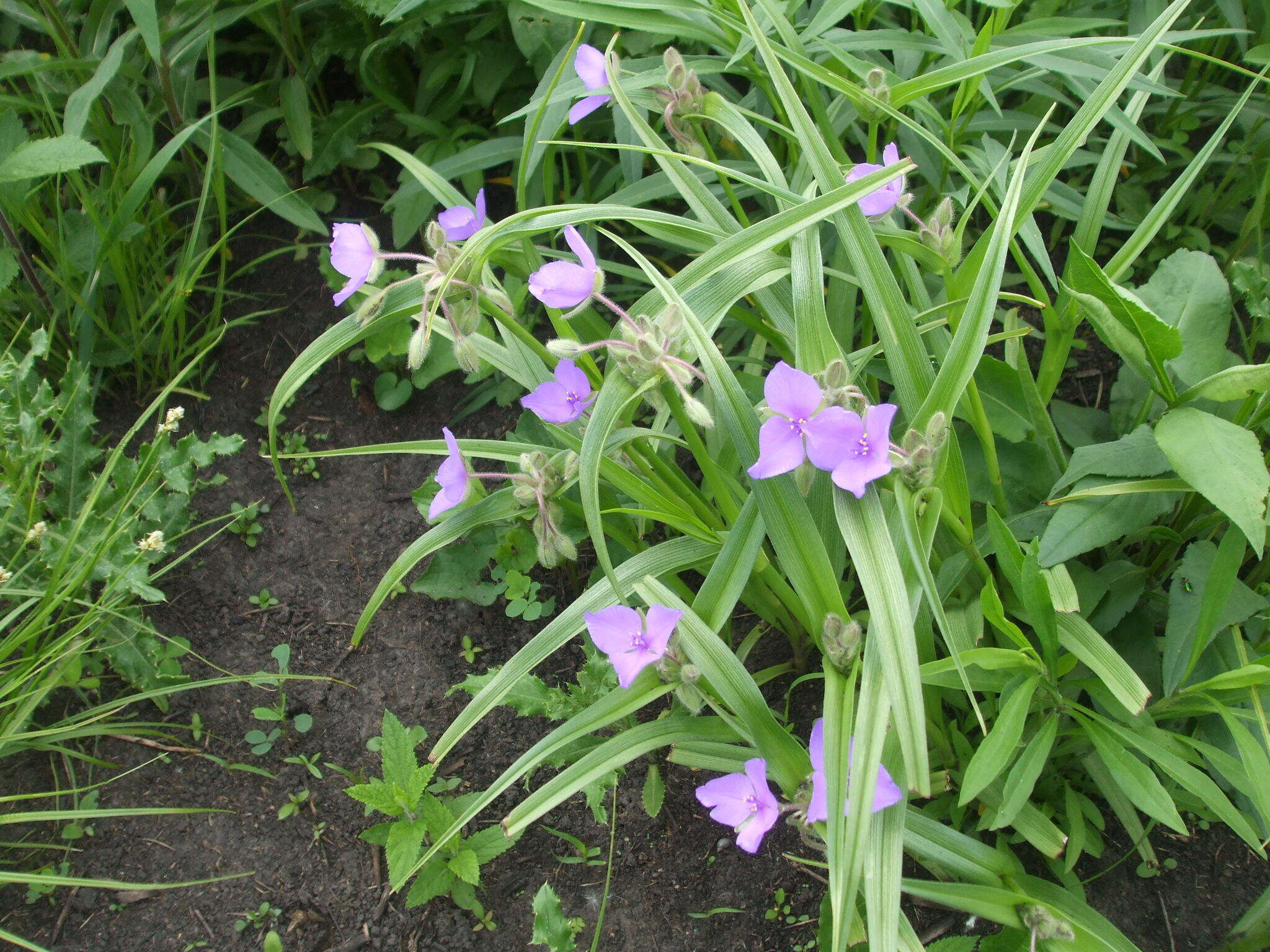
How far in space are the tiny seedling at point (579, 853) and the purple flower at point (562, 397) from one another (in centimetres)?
71

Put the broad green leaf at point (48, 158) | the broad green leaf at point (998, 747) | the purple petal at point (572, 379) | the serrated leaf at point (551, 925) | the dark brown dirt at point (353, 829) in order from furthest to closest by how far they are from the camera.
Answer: the broad green leaf at point (48, 158) < the dark brown dirt at point (353, 829) < the serrated leaf at point (551, 925) < the purple petal at point (572, 379) < the broad green leaf at point (998, 747)

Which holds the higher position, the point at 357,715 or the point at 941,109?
the point at 941,109

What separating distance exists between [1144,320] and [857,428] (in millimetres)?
421

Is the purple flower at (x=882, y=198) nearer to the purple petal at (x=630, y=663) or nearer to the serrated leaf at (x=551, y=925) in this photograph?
the purple petal at (x=630, y=663)

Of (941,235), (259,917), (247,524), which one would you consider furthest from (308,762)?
(941,235)

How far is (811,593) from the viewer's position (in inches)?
43.1

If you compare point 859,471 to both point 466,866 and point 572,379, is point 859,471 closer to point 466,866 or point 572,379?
point 572,379

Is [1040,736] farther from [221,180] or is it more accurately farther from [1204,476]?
[221,180]

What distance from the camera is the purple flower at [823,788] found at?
99cm

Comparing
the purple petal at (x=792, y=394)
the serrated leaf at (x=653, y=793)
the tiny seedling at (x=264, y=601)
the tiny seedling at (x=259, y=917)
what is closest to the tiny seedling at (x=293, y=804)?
the tiny seedling at (x=259, y=917)

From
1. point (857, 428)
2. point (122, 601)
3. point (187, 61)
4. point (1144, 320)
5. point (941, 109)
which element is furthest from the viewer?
point (187, 61)

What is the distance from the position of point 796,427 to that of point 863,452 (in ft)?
0.25

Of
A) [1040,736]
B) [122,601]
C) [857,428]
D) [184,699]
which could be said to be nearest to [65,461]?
[122,601]

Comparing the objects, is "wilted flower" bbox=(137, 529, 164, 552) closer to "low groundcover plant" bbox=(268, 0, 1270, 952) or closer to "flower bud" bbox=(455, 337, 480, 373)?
"low groundcover plant" bbox=(268, 0, 1270, 952)
